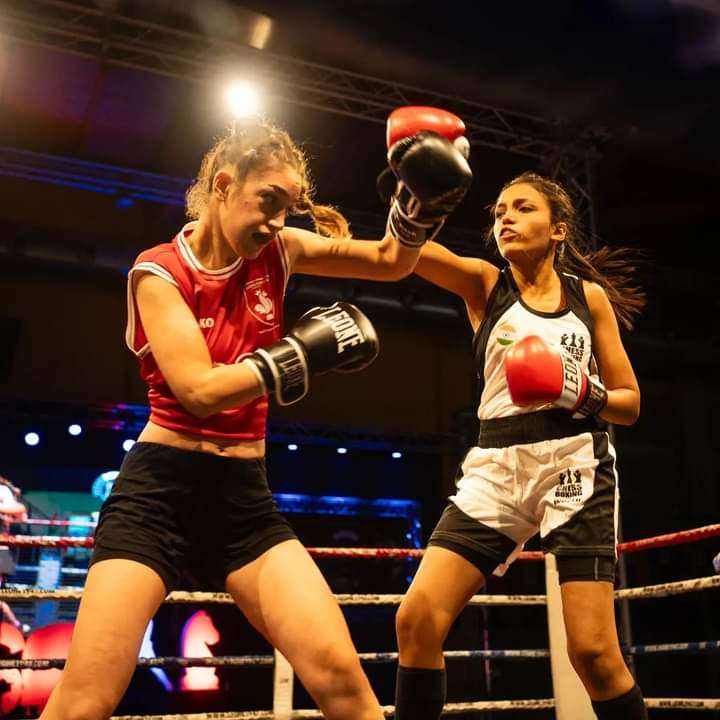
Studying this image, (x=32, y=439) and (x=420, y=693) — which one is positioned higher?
(x=32, y=439)

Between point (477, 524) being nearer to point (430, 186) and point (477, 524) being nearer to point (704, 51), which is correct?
point (430, 186)

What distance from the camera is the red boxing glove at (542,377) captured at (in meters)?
1.72

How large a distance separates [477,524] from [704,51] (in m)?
2.65

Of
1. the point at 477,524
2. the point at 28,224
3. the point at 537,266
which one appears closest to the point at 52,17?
the point at 28,224

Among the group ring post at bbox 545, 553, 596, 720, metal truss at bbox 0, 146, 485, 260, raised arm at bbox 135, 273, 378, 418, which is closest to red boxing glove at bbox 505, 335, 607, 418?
raised arm at bbox 135, 273, 378, 418

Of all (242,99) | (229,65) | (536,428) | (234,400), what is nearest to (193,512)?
(234,400)

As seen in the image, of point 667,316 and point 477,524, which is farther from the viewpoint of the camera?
point 667,316

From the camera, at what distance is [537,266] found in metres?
2.08

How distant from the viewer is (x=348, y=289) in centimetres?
742

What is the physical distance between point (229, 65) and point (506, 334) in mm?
4366

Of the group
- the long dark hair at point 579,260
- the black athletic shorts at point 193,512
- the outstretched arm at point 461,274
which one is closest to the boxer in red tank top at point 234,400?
the black athletic shorts at point 193,512

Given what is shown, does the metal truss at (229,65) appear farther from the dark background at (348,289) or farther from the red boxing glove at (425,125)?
the red boxing glove at (425,125)

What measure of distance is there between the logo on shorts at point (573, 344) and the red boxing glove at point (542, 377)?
110 millimetres

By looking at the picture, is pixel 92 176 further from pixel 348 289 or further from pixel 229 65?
pixel 348 289
